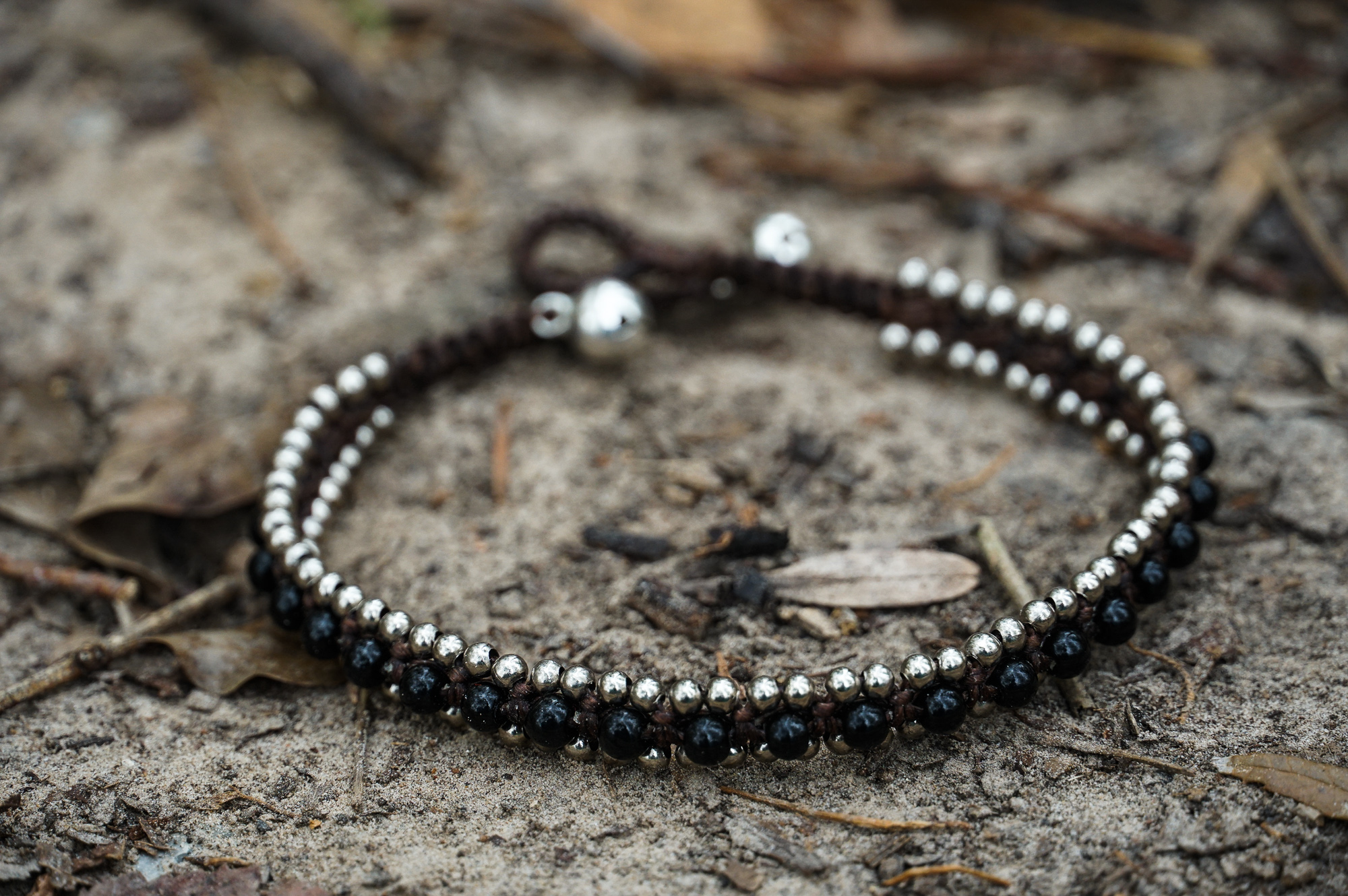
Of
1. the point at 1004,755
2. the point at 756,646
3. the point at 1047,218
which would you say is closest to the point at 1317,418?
the point at 1047,218

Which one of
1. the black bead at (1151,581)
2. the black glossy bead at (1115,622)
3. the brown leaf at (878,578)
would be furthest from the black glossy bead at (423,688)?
the black bead at (1151,581)

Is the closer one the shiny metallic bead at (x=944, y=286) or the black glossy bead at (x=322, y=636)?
the black glossy bead at (x=322, y=636)

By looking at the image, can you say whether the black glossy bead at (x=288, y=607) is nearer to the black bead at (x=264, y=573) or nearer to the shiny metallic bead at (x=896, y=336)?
the black bead at (x=264, y=573)

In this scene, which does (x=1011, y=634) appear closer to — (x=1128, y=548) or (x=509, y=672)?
(x=1128, y=548)

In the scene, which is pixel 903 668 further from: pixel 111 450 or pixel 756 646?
pixel 111 450

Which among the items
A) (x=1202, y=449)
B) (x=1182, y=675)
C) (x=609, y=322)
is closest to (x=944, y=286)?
(x=1202, y=449)

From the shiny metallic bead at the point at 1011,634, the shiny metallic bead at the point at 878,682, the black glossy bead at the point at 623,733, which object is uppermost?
the shiny metallic bead at the point at 1011,634
